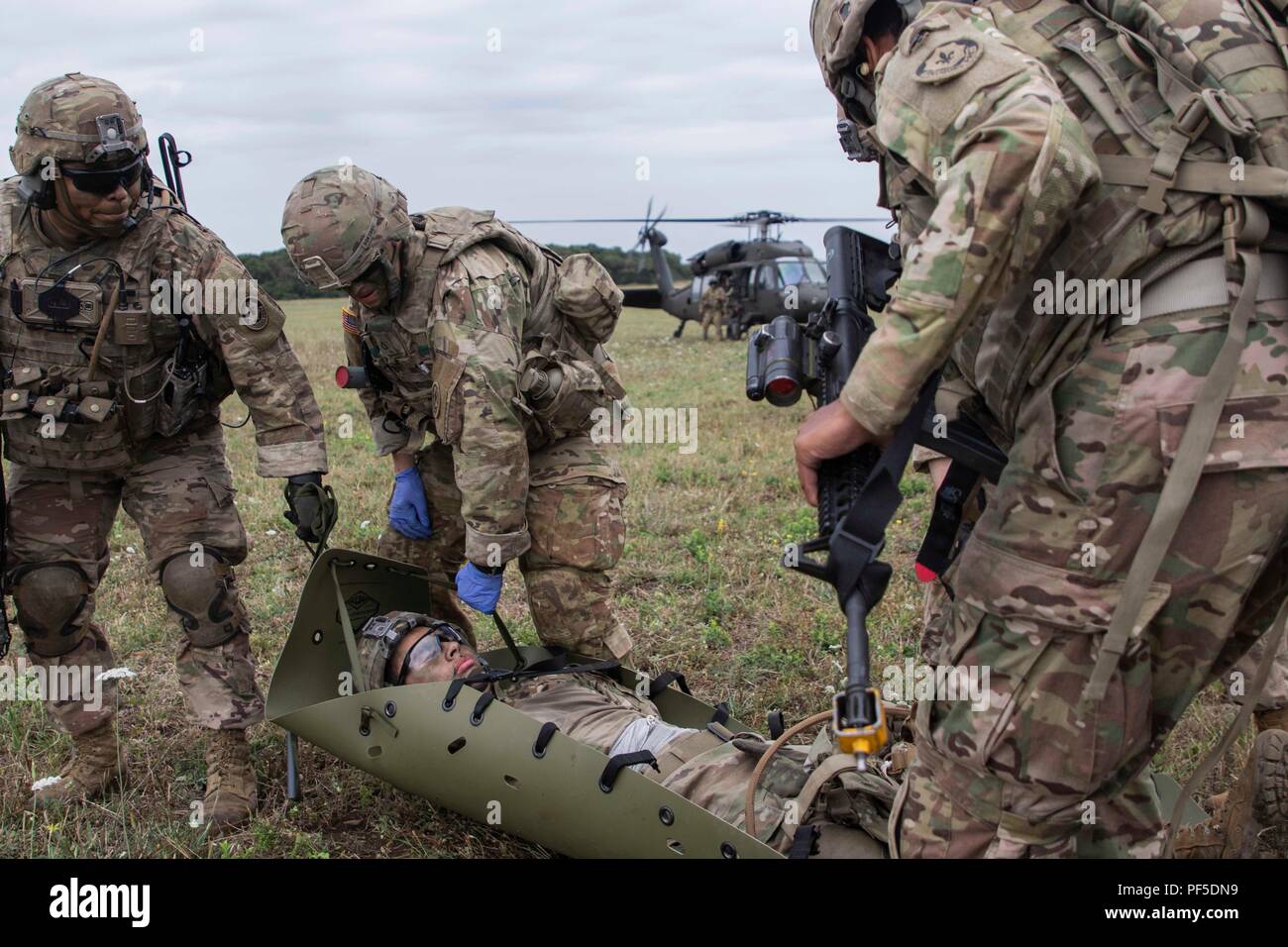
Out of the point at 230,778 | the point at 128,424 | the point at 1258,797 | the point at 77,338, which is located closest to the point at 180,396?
the point at 128,424

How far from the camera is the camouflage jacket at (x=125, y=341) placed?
12.6ft

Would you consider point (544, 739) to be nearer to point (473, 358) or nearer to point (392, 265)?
point (473, 358)

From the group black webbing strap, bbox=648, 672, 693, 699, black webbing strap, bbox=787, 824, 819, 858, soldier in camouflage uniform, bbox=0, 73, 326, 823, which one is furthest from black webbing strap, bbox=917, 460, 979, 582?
soldier in camouflage uniform, bbox=0, 73, 326, 823

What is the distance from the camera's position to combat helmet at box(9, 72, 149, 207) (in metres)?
3.60

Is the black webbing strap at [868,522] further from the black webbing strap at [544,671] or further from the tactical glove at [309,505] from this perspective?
the tactical glove at [309,505]

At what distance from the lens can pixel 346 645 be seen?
3.97m

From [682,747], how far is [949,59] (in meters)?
2.14

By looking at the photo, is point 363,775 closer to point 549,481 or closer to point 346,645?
point 346,645

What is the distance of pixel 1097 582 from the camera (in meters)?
2.16

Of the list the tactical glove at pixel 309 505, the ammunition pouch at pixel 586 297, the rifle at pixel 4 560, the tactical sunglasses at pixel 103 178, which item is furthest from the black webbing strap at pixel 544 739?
the tactical sunglasses at pixel 103 178

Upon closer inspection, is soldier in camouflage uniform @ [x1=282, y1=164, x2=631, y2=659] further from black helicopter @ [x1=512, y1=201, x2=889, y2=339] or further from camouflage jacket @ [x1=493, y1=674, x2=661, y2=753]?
black helicopter @ [x1=512, y1=201, x2=889, y2=339]

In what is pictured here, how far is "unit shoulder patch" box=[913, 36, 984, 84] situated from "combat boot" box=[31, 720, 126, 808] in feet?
11.4

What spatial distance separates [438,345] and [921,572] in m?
1.86
